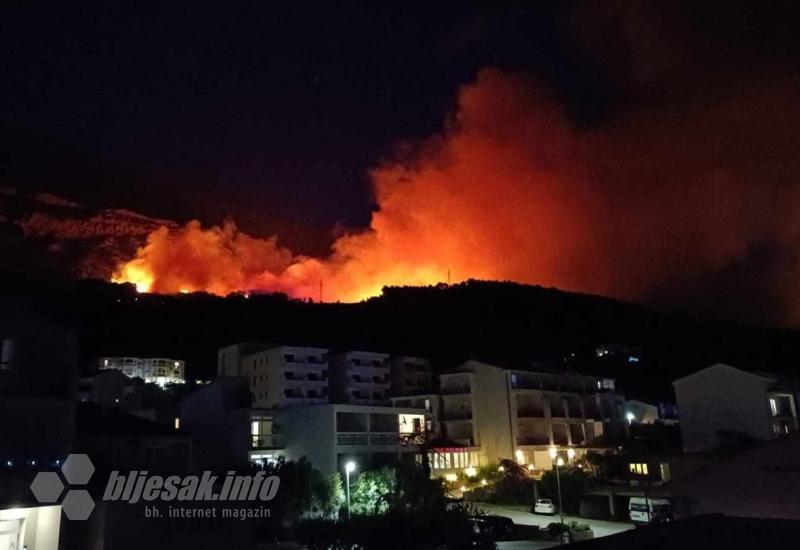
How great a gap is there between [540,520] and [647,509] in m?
5.43

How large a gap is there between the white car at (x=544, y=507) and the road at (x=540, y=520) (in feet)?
1.25

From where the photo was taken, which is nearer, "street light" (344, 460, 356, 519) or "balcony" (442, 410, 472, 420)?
"street light" (344, 460, 356, 519)

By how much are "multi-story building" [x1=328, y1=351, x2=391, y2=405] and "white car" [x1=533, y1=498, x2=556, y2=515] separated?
929 inches

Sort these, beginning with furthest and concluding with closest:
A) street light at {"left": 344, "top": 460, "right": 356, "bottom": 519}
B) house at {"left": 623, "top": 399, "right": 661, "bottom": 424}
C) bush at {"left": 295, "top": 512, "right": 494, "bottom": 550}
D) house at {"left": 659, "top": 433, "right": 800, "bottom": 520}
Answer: house at {"left": 623, "top": 399, "right": 661, "bottom": 424} → street light at {"left": 344, "top": 460, "right": 356, "bottom": 519} → house at {"left": 659, "top": 433, "right": 800, "bottom": 520} → bush at {"left": 295, "top": 512, "right": 494, "bottom": 550}

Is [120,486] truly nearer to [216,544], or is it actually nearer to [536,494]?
[216,544]

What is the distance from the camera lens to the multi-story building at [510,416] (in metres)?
48.4

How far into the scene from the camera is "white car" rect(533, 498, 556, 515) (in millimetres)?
35125

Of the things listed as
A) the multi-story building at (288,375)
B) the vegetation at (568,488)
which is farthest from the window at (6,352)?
the multi-story building at (288,375)

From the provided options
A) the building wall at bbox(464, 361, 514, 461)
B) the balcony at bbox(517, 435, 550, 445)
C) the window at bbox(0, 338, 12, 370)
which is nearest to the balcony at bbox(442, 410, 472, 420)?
the building wall at bbox(464, 361, 514, 461)

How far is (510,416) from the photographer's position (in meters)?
48.8

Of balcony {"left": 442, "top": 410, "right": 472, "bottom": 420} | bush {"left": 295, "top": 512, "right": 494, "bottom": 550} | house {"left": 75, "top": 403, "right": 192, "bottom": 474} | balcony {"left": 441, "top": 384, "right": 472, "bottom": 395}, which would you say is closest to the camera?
bush {"left": 295, "top": 512, "right": 494, "bottom": 550}

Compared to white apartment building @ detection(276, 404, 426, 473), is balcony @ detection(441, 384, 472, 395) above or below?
above

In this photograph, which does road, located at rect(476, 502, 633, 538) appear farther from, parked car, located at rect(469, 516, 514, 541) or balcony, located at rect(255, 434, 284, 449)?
balcony, located at rect(255, 434, 284, 449)

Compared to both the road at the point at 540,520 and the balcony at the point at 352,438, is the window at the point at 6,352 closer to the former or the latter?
the balcony at the point at 352,438
